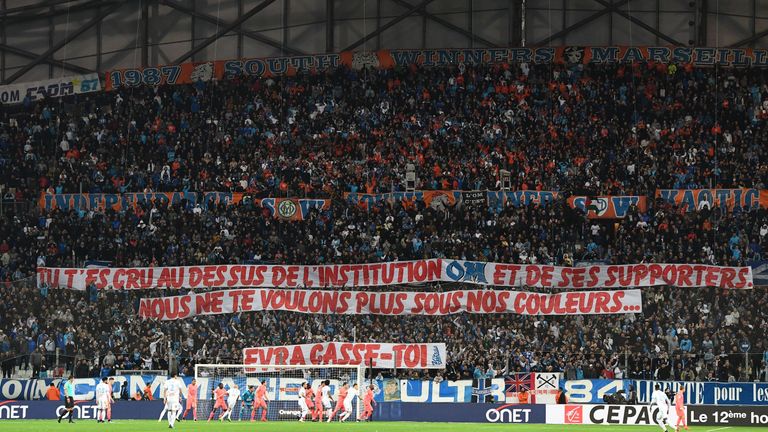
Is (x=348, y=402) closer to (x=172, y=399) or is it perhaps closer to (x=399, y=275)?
(x=172, y=399)

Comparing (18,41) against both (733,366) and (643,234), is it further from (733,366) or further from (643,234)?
(733,366)

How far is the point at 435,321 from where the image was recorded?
49281 mm

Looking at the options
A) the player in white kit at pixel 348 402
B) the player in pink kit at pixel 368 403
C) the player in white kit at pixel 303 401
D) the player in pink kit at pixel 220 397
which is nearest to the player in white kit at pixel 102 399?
the player in pink kit at pixel 220 397

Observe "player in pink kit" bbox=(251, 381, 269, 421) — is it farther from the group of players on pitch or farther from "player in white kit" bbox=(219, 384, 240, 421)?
"player in white kit" bbox=(219, 384, 240, 421)

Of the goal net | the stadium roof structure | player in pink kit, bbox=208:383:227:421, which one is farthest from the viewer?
the stadium roof structure

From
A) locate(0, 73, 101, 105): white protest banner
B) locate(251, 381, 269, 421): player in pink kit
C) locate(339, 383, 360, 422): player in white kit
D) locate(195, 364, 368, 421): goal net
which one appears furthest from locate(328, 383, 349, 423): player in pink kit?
locate(0, 73, 101, 105): white protest banner

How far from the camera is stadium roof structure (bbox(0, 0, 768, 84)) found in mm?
63469

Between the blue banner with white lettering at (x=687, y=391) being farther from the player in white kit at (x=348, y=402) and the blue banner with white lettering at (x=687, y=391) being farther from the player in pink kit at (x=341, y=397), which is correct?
the player in pink kit at (x=341, y=397)

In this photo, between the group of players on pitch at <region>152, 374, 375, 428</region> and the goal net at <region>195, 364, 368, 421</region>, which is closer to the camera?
the group of players on pitch at <region>152, 374, 375, 428</region>

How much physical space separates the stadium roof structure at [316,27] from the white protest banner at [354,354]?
72.7 feet

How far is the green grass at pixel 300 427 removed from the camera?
122ft

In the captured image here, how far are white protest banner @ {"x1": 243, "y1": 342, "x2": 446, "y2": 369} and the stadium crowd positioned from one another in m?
1.12

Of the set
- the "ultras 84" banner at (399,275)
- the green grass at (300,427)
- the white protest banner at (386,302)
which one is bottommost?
the green grass at (300,427)

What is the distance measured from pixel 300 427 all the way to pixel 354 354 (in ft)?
25.1
